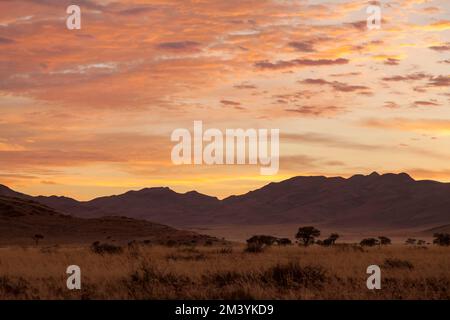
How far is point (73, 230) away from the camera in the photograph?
77.4 meters

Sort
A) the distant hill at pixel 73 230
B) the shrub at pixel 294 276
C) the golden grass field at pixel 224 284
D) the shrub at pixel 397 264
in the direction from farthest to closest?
the distant hill at pixel 73 230
the shrub at pixel 397 264
the shrub at pixel 294 276
the golden grass field at pixel 224 284

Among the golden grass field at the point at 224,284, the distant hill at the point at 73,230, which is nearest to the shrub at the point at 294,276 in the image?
the golden grass field at the point at 224,284

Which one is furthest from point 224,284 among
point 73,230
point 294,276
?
point 73,230

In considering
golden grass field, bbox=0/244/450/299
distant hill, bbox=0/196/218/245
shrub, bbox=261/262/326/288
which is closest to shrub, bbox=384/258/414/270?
golden grass field, bbox=0/244/450/299

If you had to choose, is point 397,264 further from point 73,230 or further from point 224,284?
point 73,230

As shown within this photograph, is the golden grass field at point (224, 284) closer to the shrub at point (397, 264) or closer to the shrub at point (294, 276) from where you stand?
the shrub at point (294, 276)

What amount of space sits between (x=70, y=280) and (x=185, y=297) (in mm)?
4083

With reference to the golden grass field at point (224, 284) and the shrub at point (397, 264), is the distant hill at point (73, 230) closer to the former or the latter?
the shrub at point (397, 264)

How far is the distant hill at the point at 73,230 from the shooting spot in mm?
69562

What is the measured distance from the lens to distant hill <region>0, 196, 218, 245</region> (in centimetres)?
6956

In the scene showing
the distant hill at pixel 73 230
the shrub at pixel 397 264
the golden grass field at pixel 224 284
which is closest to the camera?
the golden grass field at pixel 224 284

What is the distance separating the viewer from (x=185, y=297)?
15.1m

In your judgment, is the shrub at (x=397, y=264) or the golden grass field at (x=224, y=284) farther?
the shrub at (x=397, y=264)

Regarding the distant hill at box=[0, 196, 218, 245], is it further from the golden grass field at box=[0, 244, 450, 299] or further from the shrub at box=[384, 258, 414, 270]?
the golden grass field at box=[0, 244, 450, 299]
